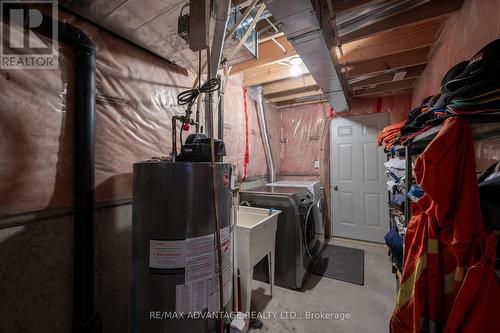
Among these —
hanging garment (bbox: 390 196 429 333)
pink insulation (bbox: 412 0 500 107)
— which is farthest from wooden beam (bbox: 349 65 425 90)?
hanging garment (bbox: 390 196 429 333)

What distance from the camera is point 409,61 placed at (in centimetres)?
220

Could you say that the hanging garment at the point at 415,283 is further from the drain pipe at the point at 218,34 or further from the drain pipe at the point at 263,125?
the drain pipe at the point at 263,125

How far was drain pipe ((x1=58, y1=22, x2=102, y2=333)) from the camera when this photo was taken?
1.06 metres

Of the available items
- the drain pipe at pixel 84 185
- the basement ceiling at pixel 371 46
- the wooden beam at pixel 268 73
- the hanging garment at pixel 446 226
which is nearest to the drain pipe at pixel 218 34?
the basement ceiling at pixel 371 46

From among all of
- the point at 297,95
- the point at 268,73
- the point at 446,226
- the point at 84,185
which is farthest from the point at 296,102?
the point at 84,185

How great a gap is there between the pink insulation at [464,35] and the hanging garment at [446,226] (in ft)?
2.46

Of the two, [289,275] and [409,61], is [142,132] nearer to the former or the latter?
[289,275]

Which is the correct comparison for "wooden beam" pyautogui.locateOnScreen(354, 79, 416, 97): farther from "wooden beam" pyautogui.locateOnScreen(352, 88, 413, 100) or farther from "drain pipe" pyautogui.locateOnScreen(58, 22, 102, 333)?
"drain pipe" pyautogui.locateOnScreen(58, 22, 102, 333)

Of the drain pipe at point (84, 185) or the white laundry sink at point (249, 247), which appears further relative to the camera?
the white laundry sink at point (249, 247)

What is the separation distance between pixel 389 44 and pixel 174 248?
2.44 metres

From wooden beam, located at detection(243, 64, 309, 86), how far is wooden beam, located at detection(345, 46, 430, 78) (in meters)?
0.60

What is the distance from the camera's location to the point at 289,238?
83.6 inches

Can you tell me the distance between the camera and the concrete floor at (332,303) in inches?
65.7

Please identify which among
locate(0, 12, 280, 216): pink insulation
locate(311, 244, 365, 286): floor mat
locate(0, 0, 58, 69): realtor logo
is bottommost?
locate(311, 244, 365, 286): floor mat
